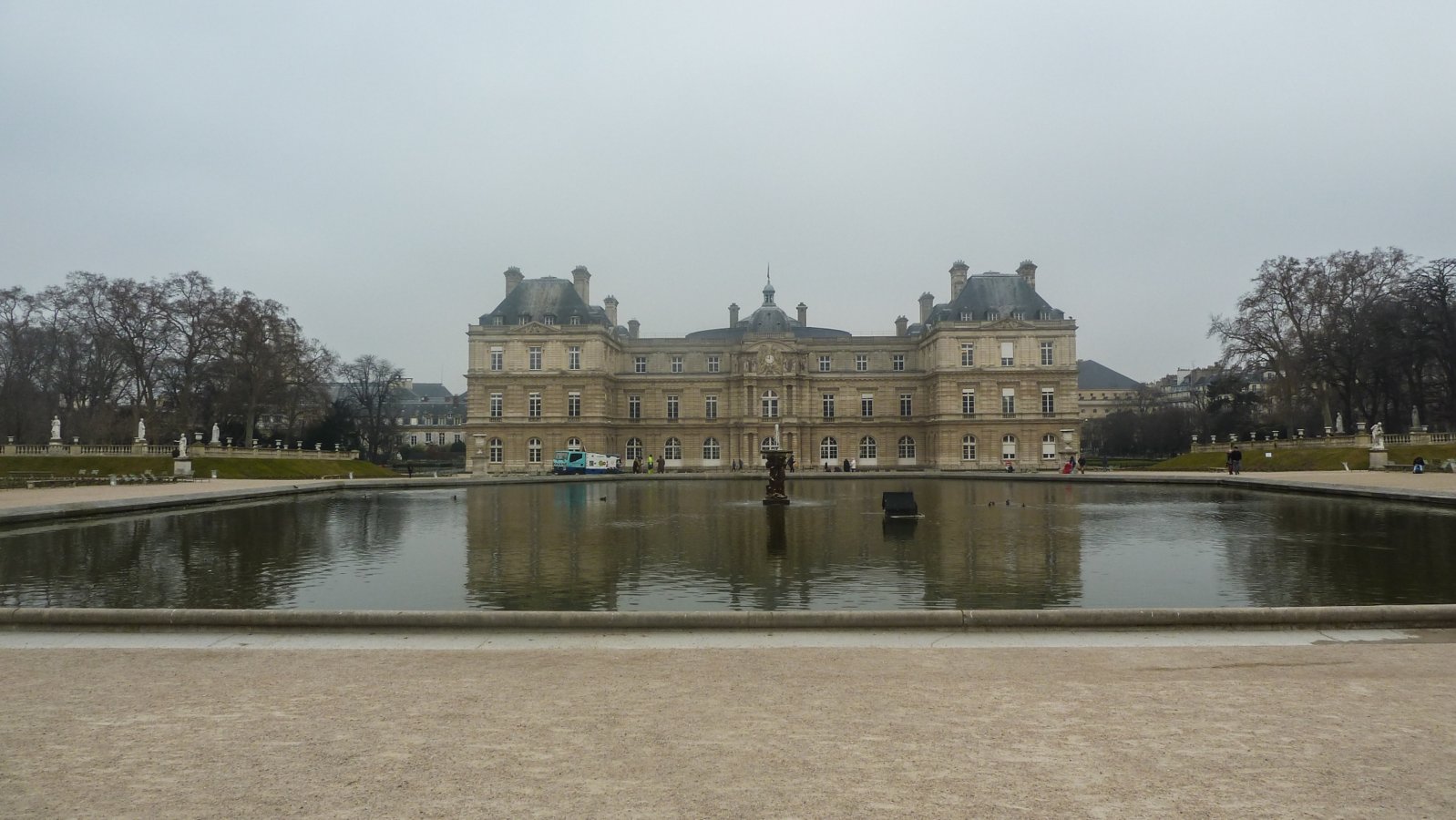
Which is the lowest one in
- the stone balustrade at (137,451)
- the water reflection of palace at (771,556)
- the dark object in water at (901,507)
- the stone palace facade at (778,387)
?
the water reflection of palace at (771,556)

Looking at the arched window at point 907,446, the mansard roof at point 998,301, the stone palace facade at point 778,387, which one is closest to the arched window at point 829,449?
the stone palace facade at point 778,387

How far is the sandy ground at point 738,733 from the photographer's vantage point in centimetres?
463

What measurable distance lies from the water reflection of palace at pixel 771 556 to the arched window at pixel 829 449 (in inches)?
1580

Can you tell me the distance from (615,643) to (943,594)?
4.89 m

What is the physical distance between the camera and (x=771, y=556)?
1527 centimetres

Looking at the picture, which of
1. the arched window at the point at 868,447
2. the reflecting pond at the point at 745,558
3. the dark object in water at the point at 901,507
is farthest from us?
the arched window at the point at 868,447

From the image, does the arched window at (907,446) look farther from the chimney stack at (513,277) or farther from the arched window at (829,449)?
the chimney stack at (513,277)

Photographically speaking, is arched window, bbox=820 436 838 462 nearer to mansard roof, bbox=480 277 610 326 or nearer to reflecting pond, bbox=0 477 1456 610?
mansard roof, bbox=480 277 610 326

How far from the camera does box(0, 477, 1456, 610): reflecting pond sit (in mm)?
11359

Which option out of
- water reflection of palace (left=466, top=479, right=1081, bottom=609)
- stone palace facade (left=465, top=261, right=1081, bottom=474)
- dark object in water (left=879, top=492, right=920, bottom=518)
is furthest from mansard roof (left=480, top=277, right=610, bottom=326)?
dark object in water (left=879, top=492, right=920, bottom=518)

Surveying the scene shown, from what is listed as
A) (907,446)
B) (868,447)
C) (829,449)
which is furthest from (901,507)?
(907,446)

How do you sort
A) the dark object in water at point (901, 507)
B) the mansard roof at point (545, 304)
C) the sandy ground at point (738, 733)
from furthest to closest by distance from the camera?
the mansard roof at point (545, 304)
the dark object in water at point (901, 507)
the sandy ground at point (738, 733)

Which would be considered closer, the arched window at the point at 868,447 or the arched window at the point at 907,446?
the arched window at the point at 868,447

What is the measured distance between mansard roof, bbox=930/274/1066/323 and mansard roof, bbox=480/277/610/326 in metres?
27.6
